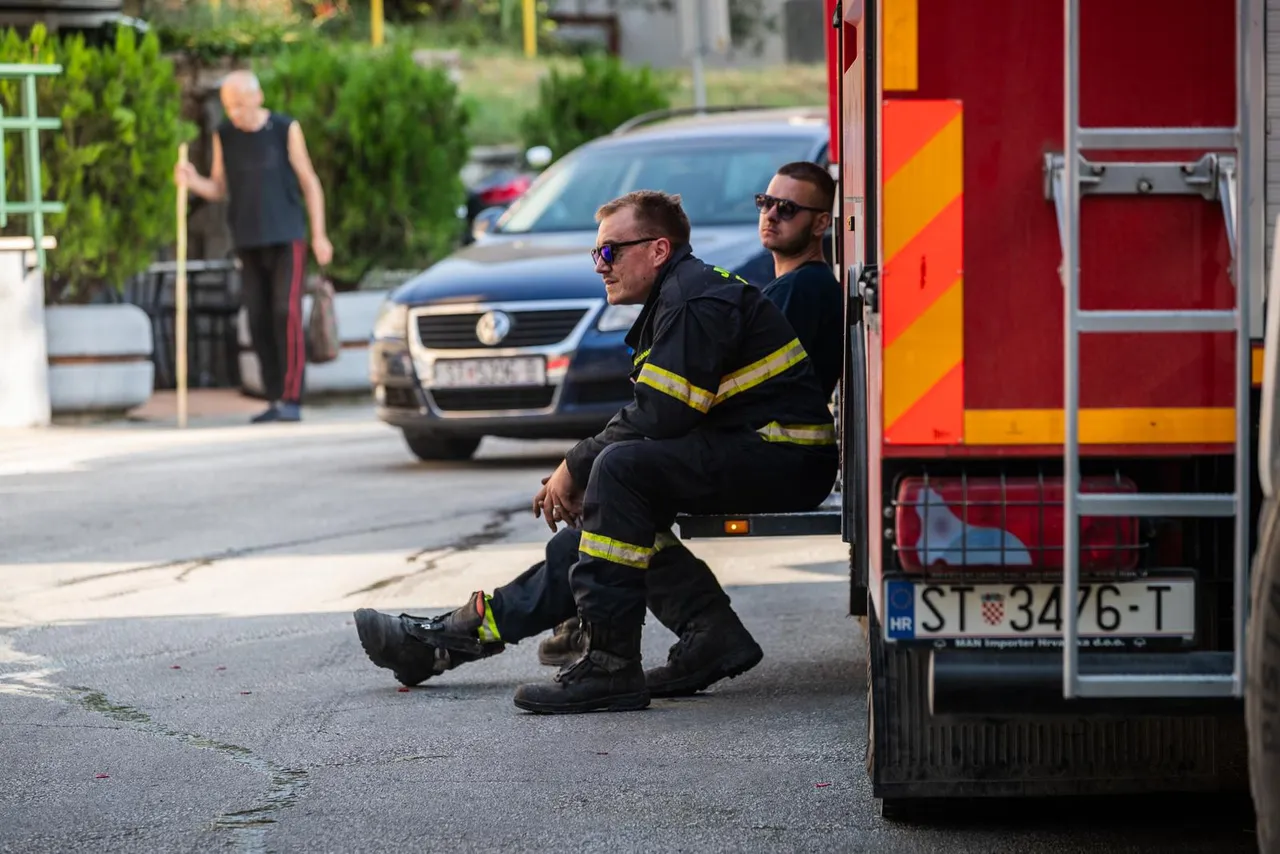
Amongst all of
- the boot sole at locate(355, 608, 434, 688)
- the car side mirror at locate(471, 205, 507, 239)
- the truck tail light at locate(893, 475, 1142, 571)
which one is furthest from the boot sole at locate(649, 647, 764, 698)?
the car side mirror at locate(471, 205, 507, 239)

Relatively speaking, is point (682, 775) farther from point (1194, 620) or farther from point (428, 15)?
point (428, 15)

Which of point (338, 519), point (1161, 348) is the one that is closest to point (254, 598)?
point (338, 519)

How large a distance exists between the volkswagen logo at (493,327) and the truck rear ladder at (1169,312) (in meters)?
7.45

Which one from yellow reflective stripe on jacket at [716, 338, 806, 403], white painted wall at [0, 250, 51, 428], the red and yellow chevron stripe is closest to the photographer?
the red and yellow chevron stripe

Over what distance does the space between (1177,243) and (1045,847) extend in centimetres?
126

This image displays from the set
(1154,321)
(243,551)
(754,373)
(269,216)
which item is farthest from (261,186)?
(1154,321)

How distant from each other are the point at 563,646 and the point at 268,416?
853 centimetres

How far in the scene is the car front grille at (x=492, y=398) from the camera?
1140 cm

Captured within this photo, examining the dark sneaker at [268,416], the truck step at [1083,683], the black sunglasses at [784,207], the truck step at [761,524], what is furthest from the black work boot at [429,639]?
the dark sneaker at [268,416]

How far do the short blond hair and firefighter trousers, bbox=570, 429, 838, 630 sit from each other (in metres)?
0.56

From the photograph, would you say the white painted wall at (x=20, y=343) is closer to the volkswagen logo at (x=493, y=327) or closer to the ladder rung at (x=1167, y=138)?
the volkswagen logo at (x=493, y=327)

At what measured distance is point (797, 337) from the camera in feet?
20.5

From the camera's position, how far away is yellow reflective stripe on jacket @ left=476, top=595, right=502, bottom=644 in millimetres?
6215

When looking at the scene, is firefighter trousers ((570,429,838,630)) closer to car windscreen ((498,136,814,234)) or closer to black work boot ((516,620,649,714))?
black work boot ((516,620,649,714))
